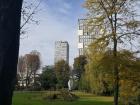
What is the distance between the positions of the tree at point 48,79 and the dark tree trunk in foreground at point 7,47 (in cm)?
10333

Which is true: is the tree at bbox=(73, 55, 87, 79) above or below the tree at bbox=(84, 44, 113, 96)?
above

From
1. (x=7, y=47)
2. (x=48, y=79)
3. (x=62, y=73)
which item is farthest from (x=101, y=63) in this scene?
(x=62, y=73)

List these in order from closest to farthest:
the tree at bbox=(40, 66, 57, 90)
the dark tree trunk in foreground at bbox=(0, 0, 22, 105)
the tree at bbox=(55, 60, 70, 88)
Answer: the dark tree trunk in foreground at bbox=(0, 0, 22, 105) < the tree at bbox=(40, 66, 57, 90) < the tree at bbox=(55, 60, 70, 88)

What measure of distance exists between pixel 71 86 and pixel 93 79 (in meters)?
86.3

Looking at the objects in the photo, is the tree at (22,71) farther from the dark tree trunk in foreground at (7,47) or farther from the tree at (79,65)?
the dark tree trunk in foreground at (7,47)

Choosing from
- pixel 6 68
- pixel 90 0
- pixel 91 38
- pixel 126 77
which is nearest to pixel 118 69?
pixel 126 77

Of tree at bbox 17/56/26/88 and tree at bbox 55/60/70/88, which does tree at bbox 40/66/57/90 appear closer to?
tree at bbox 55/60/70/88

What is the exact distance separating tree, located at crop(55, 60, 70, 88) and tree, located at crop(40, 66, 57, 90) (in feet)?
4.55

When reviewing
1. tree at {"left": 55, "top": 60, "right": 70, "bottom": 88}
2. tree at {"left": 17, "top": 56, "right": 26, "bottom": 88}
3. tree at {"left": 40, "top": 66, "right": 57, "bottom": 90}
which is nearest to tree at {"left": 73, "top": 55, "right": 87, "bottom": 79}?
tree at {"left": 55, "top": 60, "right": 70, "bottom": 88}

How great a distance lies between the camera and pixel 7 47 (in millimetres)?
3781

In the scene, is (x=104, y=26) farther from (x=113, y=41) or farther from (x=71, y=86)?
(x=71, y=86)

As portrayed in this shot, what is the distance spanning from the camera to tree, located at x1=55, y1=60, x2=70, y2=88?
112637 millimetres

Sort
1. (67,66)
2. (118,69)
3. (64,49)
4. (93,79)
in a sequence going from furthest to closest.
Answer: (64,49), (67,66), (93,79), (118,69)

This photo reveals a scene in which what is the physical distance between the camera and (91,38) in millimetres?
25953
